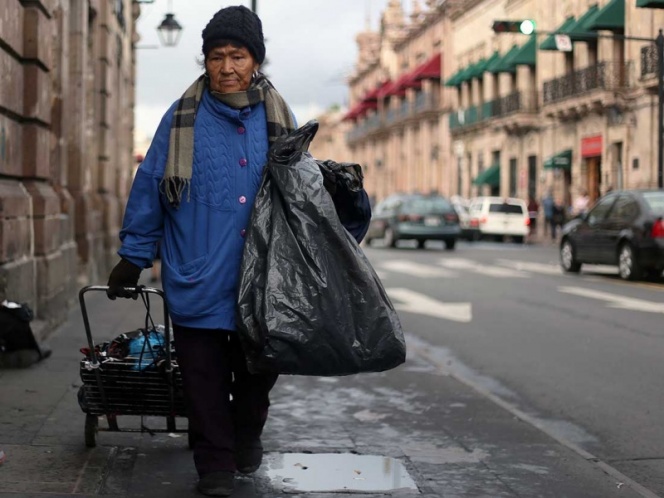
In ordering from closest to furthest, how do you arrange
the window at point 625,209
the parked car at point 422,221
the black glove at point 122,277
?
the black glove at point 122,277, the window at point 625,209, the parked car at point 422,221

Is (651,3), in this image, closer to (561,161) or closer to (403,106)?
(561,161)

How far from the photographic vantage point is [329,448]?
6.11 metres

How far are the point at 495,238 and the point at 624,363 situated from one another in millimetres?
34854

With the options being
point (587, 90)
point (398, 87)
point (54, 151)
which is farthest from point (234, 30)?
point (398, 87)

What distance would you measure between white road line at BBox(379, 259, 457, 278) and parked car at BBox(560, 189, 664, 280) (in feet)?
7.54

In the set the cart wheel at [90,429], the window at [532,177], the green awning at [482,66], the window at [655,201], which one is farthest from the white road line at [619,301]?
the green awning at [482,66]

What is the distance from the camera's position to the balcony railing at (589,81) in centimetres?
3859

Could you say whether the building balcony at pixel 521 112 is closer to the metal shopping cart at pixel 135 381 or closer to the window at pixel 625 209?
the window at pixel 625 209

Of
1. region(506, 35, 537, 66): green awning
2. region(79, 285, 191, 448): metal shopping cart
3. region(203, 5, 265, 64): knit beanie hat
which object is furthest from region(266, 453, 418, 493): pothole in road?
region(506, 35, 537, 66): green awning

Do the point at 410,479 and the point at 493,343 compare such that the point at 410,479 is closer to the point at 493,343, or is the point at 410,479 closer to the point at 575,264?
the point at 493,343

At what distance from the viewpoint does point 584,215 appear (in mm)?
21281

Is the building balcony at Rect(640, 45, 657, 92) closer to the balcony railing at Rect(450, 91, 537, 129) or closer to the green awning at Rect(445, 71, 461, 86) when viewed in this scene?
the balcony railing at Rect(450, 91, 537, 129)

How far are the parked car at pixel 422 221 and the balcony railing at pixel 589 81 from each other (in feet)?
27.7

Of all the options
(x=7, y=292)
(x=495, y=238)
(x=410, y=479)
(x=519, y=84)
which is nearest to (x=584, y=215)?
(x=7, y=292)
